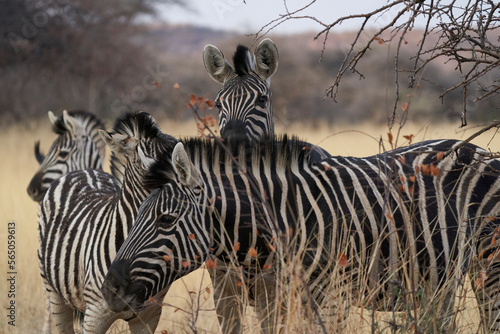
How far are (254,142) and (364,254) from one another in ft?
2.99

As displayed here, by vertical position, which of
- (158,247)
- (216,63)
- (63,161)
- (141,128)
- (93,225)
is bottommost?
(158,247)

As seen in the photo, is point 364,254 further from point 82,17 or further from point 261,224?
point 82,17

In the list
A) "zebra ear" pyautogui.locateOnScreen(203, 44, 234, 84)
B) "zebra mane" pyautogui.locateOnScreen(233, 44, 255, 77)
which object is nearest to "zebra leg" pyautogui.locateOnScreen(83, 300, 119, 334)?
"zebra mane" pyautogui.locateOnScreen(233, 44, 255, 77)

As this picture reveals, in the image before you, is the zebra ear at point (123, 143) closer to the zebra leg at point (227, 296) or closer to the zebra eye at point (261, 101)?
the zebra leg at point (227, 296)

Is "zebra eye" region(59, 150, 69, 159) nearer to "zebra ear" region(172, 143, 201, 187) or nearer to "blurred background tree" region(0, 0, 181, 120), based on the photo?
"zebra ear" region(172, 143, 201, 187)

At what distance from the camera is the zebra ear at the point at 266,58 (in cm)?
581

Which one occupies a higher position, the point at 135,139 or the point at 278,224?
the point at 135,139

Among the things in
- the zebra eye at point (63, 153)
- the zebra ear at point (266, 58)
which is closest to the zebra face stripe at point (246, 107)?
the zebra ear at point (266, 58)

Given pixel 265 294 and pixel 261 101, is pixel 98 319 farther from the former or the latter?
pixel 261 101

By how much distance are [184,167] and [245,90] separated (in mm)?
2148

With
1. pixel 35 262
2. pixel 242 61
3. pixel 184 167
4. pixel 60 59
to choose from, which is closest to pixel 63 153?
pixel 35 262

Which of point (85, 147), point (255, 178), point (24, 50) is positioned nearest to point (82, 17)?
point (24, 50)

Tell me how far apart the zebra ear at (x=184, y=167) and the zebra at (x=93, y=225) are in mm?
215

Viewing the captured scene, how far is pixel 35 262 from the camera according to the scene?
7.75 metres
